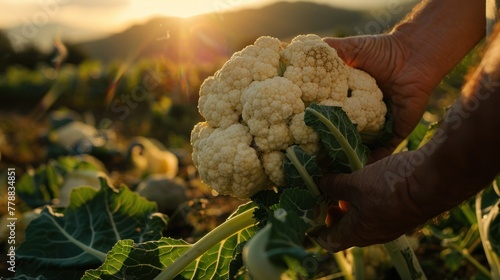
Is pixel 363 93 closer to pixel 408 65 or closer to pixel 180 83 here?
pixel 408 65

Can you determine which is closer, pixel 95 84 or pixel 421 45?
pixel 421 45

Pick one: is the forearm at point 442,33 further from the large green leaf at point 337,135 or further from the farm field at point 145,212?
the large green leaf at point 337,135


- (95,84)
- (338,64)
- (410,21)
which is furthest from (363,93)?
(95,84)

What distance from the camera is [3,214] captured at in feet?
16.3

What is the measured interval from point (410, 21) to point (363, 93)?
628mm

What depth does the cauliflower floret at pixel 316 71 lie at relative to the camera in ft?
7.75

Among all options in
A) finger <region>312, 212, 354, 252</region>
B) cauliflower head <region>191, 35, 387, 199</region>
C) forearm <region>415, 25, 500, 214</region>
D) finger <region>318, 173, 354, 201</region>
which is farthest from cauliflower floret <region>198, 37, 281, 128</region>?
forearm <region>415, 25, 500, 214</region>

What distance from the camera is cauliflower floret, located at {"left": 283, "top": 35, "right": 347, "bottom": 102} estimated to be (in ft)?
7.75

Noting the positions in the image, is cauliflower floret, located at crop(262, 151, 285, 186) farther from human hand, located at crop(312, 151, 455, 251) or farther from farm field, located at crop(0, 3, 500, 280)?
human hand, located at crop(312, 151, 455, 251)

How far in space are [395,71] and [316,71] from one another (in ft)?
1.74

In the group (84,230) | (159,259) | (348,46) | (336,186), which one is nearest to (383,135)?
(348,46)

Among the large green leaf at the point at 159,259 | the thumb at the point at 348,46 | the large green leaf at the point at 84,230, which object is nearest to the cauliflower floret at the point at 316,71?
the thumb at the point at 348,46

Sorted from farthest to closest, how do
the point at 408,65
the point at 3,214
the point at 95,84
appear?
the point at 95,84 → the point at 3,214 → the point at 408,65

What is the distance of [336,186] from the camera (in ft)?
6.98
